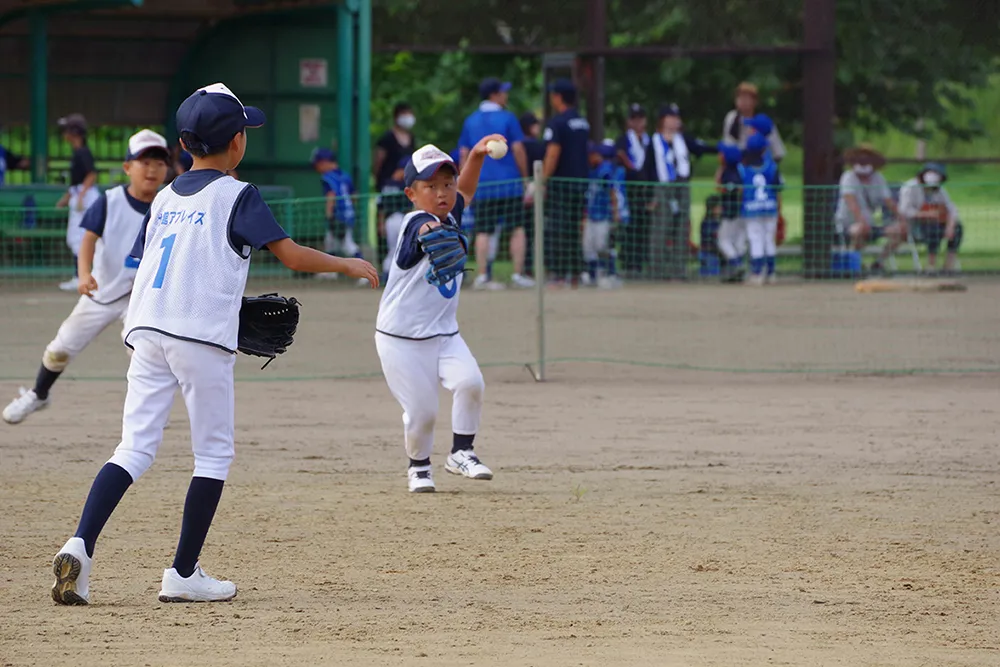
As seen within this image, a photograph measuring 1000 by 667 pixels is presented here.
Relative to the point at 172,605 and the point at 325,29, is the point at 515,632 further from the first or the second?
the point at 325,29

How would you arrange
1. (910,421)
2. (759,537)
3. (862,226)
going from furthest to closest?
(862,226)
(910,421)
(759,537)

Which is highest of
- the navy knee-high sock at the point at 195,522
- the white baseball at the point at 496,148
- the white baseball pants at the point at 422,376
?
the white baseball at the point at 496,148

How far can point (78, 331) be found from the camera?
9.36 meters

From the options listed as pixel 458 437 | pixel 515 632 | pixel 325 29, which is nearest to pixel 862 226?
pixel 325 29

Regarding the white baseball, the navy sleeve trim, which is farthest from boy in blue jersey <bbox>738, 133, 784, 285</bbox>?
the navy sleeve trim

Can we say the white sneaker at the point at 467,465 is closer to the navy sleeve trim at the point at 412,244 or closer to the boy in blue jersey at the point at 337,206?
the navy sleeve trim at the point at 412,244

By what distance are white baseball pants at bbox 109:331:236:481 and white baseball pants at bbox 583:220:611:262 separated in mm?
11313

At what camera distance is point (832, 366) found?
40.4ft

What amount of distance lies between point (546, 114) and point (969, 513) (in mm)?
13139

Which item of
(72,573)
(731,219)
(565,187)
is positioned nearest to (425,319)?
(72,573)

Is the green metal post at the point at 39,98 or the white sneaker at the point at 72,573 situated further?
the green metal post at the point at 39,98

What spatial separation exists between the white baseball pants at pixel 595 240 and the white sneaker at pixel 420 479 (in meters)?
9.21

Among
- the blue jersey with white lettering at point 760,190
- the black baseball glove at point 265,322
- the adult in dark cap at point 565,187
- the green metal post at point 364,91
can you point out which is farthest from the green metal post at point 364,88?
the black baseball glove at point 265,322

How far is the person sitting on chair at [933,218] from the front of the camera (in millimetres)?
17453
